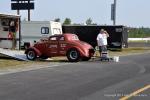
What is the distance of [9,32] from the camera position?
114 ft

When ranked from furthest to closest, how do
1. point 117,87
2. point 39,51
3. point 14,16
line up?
1. point 14,16
2. point 39,51
3. point 117,87

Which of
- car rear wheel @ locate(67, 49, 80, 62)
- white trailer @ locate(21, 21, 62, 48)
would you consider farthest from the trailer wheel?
white trailer @ locate(21, 21, 62, 48)

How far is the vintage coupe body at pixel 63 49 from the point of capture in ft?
92.5

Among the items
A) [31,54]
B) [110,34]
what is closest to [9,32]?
[31,54]

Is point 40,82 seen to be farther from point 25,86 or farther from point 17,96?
point 17,96

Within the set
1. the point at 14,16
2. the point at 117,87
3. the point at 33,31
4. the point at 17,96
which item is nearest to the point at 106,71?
the point at 117,87

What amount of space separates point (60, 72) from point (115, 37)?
26569 mm

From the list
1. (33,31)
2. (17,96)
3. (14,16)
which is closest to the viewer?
(17,96)

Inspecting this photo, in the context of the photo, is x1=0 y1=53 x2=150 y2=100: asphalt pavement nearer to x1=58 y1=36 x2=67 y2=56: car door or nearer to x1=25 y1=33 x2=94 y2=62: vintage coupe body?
x1=25 y1=33 x2=94 y2=62: vintage coupe body

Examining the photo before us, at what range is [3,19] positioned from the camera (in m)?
34.8

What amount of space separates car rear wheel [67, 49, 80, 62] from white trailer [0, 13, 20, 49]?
718cm

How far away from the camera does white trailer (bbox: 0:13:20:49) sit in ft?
114

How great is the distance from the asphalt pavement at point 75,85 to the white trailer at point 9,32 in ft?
47.0

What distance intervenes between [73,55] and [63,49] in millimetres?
781
